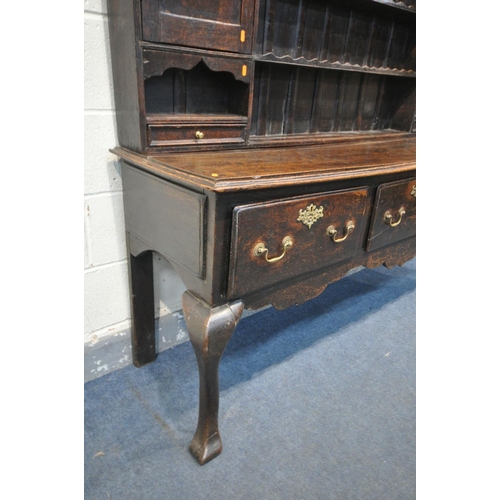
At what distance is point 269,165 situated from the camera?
0.98 m

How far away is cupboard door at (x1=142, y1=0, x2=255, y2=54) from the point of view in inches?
37.1

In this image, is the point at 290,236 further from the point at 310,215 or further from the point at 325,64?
the point at 325,64

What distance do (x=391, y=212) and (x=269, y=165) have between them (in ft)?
1.55

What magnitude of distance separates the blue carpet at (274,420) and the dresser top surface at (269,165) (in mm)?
769

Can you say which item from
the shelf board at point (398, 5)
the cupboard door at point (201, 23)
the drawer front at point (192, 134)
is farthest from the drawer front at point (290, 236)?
the shelf board at point (398, 5)

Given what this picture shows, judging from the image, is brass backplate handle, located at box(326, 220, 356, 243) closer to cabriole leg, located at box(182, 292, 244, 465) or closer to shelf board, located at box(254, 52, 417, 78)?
cabriole leg, located at box(182, 292, 244, 465)

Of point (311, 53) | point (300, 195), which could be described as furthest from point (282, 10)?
point (300, 195)

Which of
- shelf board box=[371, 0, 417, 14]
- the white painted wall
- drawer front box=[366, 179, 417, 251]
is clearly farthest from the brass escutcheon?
shelf board box=[371, 0, 417, 14]

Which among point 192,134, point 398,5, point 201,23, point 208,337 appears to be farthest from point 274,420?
point 398,5

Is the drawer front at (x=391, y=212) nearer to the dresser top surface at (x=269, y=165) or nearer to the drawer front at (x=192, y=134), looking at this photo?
the dresser top surface at (x=269, y=165)

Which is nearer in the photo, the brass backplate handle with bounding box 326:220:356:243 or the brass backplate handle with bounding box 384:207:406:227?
the brass backplate handle with bounding box 326:220:356:243

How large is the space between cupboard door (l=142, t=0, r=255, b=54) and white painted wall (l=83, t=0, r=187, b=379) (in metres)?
0.21

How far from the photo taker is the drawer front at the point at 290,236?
881mm

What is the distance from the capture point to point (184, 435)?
120 centimetres
